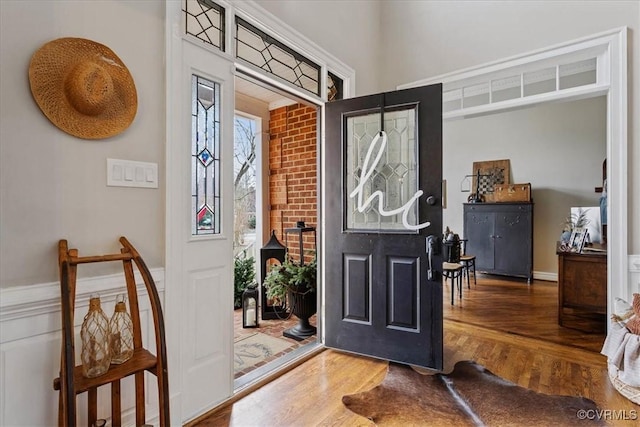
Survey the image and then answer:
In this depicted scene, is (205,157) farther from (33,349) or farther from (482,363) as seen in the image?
(482,363)

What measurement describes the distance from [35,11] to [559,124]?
6722 mm

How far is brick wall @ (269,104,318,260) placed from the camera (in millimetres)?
3973

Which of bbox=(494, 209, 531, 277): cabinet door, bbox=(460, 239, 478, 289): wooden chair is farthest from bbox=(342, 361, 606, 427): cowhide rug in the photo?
bbox=(494, 209, 531, 277): cabinet door

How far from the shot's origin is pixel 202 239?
1917 millimetres

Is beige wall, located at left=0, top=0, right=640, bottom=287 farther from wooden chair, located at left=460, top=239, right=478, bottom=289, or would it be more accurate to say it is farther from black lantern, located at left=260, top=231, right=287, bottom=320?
wooden chair, located at left=460, top=239, right=478, bottom=289

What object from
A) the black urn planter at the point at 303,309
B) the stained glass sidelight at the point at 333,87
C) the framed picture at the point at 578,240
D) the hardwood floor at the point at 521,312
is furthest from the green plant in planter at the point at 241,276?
the framed picture at the point at 578,240

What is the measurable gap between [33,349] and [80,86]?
3.45 feet

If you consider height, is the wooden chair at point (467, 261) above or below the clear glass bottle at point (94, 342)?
below

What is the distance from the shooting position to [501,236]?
5805mm

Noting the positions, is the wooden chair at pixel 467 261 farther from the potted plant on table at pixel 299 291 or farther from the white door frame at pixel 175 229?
the white door frame at pixel 175 229

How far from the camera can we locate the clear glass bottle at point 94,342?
1.28 metres

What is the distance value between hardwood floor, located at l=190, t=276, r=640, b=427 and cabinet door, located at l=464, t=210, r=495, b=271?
2.11m

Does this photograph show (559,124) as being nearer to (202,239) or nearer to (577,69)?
(577,69)

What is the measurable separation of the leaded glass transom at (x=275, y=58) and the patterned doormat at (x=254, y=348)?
2188 millimetres
